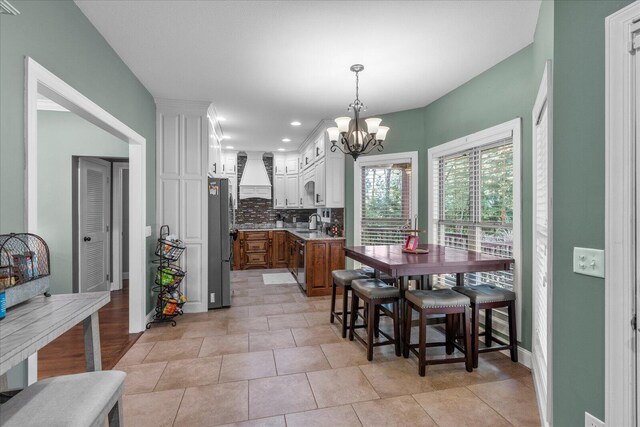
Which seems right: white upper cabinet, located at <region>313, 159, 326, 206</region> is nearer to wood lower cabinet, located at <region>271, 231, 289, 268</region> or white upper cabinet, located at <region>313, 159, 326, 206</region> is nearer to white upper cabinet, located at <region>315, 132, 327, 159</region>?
white upper cabinet, located at <region>315, 132, 327, 159</region>

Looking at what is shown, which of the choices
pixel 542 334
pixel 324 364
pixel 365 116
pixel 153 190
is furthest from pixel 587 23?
pixel 153 190

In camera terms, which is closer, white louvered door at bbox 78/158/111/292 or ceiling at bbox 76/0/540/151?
ceiling at bbox 76/0/540/151

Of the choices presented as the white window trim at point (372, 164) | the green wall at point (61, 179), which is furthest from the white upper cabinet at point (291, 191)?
the green wall at point (61, 179)

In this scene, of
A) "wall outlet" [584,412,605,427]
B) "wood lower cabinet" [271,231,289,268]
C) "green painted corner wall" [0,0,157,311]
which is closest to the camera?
"wall outlet" [584,412,605,427]

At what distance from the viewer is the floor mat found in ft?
19.2

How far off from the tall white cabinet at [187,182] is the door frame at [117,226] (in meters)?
1.99

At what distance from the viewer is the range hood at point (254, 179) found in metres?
7.48

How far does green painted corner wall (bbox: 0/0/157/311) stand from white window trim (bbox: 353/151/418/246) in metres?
3.04

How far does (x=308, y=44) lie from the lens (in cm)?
271

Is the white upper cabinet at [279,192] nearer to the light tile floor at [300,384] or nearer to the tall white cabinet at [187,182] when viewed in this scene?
the tall white cabinet at [187,182]

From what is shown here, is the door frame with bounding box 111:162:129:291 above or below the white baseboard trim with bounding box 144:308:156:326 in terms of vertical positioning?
above

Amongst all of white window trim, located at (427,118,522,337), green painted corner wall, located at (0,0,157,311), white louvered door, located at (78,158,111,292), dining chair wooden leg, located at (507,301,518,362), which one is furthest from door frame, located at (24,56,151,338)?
white window trim, located at (427,118,522,337)

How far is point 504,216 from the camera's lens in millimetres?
3117
